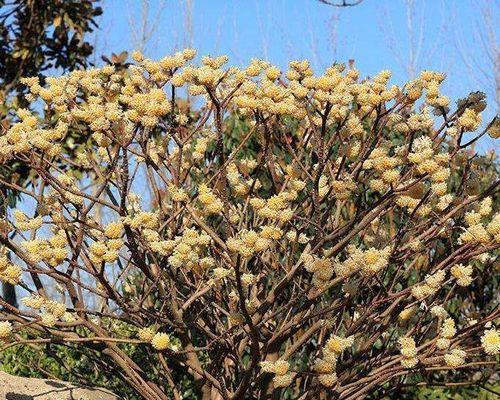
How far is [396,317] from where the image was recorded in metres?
3.59

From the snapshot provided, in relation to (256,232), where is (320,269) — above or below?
below

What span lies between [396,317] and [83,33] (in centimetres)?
575

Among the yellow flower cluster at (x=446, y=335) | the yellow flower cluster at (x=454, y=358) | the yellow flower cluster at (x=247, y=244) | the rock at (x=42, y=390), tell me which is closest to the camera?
the yellow flower cluster at (x=247, y=244)

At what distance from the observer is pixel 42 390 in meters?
3.89

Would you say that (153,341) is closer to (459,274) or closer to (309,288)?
(309,288)

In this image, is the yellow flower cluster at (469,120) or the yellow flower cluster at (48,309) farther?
the yellow flower cluster at (469,120)

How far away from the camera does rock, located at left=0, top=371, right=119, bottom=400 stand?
12.5 ft

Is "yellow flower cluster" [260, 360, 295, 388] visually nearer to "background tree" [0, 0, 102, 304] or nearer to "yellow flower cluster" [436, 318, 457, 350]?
"yellow flower cluster" [436, 318, 457, 350]

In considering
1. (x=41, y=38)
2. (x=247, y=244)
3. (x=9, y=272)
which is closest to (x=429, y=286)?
(x=247, y=244)

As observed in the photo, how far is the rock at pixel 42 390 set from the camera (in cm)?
380

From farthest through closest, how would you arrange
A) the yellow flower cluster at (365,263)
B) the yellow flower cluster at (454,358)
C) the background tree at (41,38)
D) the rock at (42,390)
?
the background tree at (41,38), the rock at (42,390), the yellow flower cluster at (454,358), the yellow flower cluster at (365,263)

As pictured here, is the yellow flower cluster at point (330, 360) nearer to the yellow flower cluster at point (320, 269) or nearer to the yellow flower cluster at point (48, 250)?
the yellow flower cluster at point (320, 269)

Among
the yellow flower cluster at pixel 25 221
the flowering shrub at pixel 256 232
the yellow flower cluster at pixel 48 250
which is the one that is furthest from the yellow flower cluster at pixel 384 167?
the yellow flower cluster at pixel 25 221

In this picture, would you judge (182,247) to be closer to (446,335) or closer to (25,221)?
(25,221)
